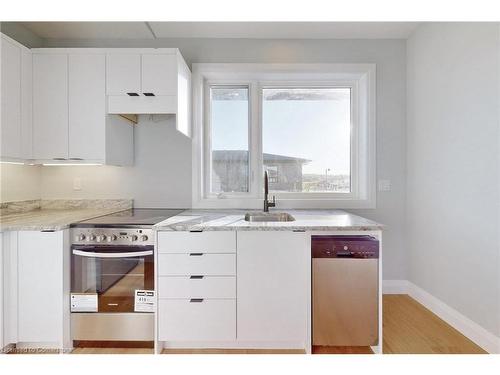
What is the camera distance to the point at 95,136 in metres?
2.32

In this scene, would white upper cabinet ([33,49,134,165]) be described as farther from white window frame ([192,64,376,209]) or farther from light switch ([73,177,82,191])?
white window frame ([192,64,376,209])

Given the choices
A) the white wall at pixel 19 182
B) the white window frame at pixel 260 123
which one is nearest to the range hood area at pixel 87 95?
the white wall at pixel 19 182

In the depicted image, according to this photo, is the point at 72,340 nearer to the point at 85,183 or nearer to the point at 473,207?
the point at 85,183

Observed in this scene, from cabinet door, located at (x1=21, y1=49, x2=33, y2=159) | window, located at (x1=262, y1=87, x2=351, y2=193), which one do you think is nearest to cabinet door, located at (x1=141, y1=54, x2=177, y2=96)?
cabinet door, located at (x1=21, y1=49, x2=33, y2=159)

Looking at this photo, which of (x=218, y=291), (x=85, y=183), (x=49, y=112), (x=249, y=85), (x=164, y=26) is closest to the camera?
(x=218, y=291)

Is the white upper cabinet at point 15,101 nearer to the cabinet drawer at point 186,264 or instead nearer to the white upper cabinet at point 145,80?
the white upper cabinet at point 145,80

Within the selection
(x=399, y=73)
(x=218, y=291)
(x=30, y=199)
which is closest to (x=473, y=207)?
(x=399, y=73)

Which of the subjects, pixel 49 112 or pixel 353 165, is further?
pixel 353 165

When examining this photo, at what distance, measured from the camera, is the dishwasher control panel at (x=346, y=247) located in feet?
6.07

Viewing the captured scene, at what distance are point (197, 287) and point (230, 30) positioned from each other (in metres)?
2.13

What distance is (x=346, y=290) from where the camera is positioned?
6.09ft

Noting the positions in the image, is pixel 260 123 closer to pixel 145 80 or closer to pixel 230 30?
pixel 230 30

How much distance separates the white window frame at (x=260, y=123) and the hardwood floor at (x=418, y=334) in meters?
0.93

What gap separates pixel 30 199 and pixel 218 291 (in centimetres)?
192
